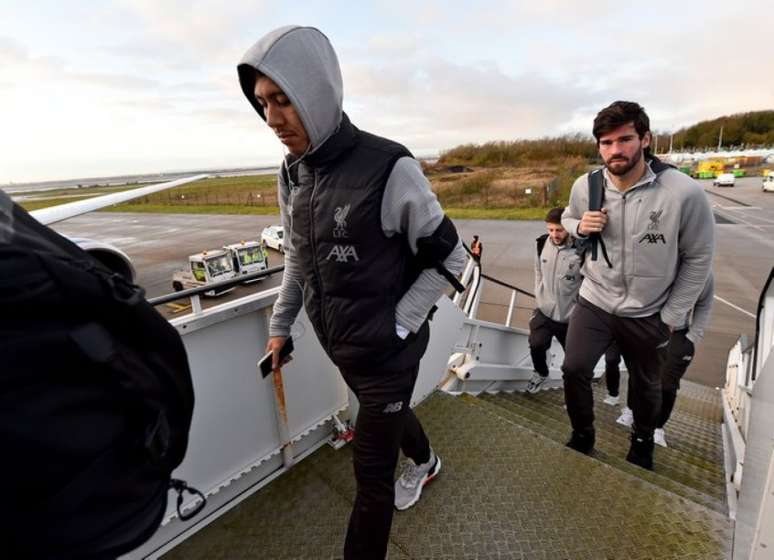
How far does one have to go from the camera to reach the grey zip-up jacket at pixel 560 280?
4.07 metres

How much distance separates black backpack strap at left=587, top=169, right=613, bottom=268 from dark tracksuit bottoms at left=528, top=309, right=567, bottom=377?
74.1 inches

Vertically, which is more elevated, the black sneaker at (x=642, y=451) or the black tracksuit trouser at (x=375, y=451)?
the black tracksuit trouser at (x=375, y=451)

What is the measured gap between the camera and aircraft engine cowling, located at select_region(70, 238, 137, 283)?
112 centimetres

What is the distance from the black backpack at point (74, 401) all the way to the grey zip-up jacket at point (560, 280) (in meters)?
3.92

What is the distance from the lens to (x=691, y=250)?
7.21 ft

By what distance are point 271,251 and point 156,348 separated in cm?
2215

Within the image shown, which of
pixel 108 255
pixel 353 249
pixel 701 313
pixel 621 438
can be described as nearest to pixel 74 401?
pixel 108 255

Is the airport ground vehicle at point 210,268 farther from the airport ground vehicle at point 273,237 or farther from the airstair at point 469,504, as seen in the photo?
the airstair at point 469,504

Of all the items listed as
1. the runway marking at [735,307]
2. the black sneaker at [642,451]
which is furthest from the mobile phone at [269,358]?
the runway marking at [735,307]

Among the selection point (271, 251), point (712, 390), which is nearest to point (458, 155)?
point (271, 251)

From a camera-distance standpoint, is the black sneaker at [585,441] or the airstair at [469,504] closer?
the airstair at [469,504]

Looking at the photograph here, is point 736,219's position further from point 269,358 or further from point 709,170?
point 709,170

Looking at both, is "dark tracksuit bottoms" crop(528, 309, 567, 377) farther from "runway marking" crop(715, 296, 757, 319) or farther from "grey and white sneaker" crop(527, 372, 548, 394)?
"runway marking" crop(715, 296, 757, 319)

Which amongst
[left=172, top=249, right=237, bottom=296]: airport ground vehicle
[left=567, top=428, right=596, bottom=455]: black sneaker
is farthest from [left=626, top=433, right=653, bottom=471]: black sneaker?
[left=172, top=249, right=237, bottom=296]: airport ground vehicle
